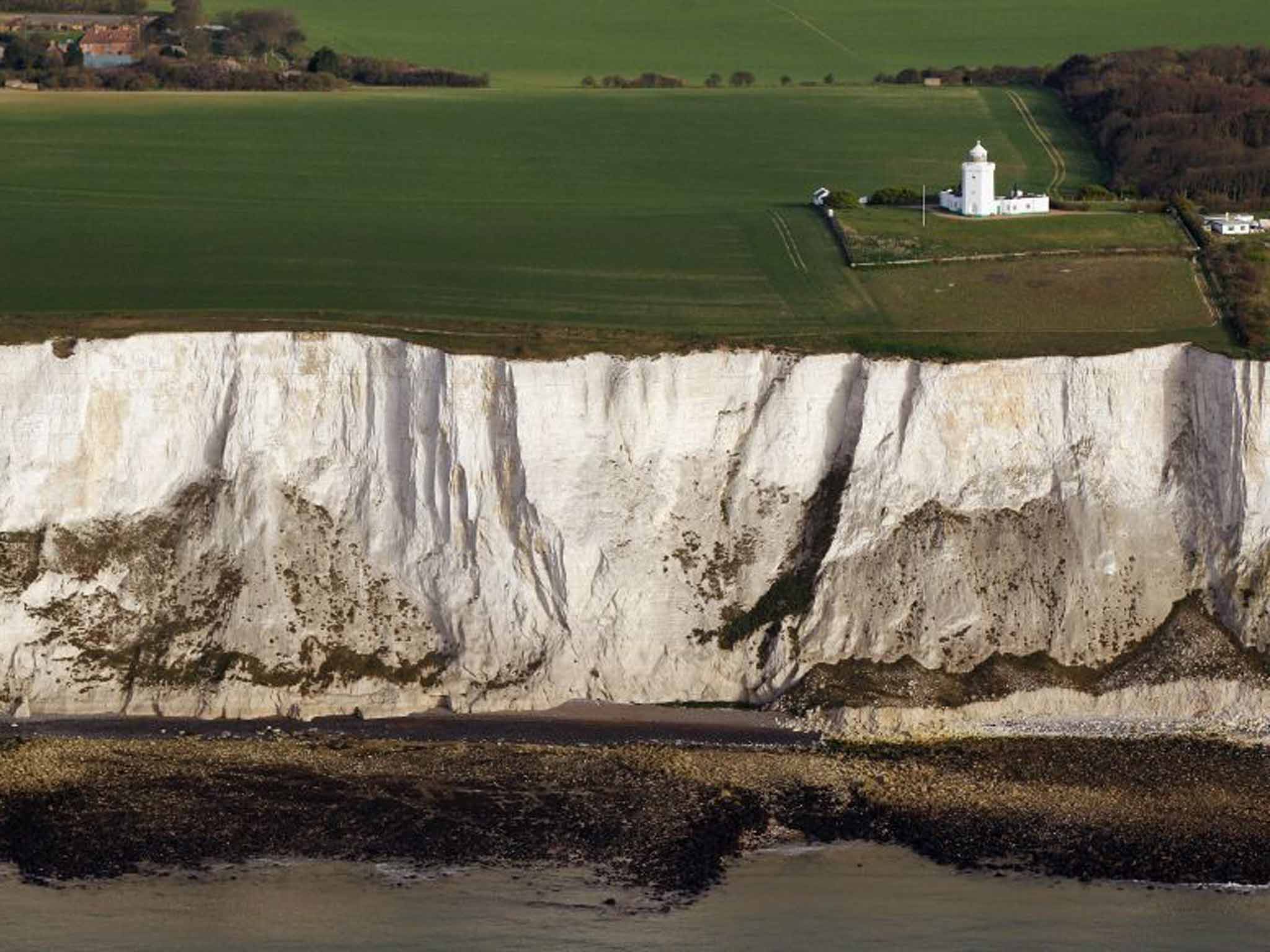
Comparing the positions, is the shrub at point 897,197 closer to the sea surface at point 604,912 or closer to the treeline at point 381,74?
the treeline at point 381,74

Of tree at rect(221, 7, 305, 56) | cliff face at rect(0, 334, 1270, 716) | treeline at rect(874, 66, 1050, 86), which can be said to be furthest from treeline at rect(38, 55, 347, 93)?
cliff face at rect(0, 334, 1270, 716)

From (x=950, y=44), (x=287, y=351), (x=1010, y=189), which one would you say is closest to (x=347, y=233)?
(x=287, y=351)

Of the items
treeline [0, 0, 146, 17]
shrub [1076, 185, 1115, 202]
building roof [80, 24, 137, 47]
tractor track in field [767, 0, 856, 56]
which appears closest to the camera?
shrub [1076, 185, 1115, 202]

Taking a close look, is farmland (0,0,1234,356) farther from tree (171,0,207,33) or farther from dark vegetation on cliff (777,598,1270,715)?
dark vegetation on cliff (777,598,1270,715)

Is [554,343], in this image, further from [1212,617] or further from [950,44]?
[950,44]

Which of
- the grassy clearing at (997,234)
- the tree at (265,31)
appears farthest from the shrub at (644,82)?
the grassy clearing at (997,234)
